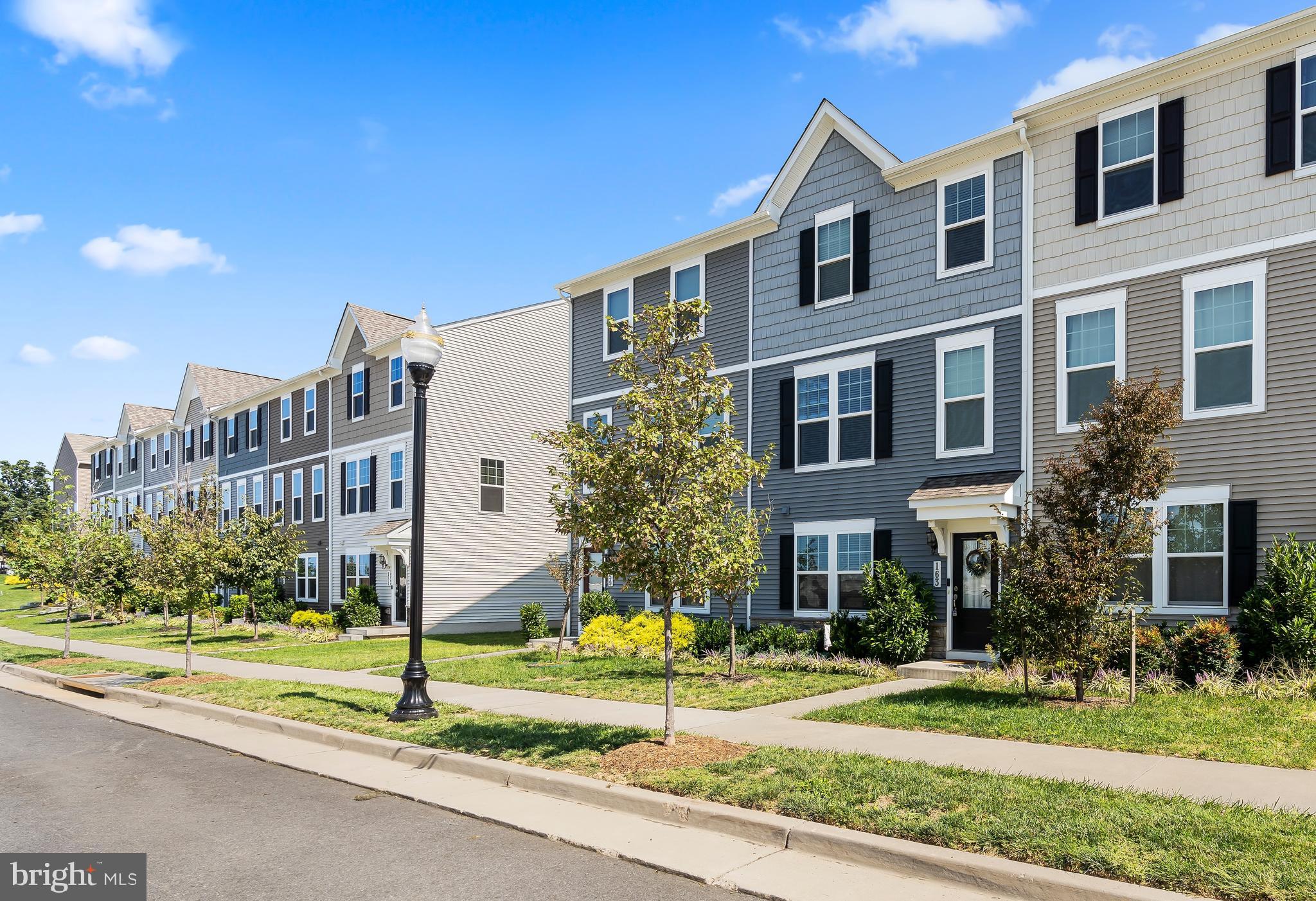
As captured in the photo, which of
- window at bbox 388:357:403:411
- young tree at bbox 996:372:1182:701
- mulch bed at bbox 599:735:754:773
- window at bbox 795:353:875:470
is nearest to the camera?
mulch bed at bbox 599:735:754:773

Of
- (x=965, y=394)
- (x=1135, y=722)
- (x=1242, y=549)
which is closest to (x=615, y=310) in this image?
(x=965, y=394)

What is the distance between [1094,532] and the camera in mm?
11391

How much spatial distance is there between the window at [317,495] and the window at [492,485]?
745 centimetres

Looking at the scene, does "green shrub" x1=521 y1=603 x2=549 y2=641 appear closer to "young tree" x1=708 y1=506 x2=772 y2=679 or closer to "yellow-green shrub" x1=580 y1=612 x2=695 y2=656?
"yellow-green shrub" x1=580 y1=612 x2=695 y2=656

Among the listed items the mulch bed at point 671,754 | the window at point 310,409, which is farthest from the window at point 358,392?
the mulch bed at point 671,754

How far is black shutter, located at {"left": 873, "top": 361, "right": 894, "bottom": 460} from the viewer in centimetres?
1766

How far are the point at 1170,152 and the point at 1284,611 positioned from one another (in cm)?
705

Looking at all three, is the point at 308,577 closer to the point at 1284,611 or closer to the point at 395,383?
the point at 395,383

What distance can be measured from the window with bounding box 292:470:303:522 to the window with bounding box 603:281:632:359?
17.7 m

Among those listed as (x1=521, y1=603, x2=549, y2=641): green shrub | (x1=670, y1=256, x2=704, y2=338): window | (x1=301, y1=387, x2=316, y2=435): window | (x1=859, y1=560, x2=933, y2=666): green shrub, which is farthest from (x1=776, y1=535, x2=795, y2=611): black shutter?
(x1=301, y1=387, x2=316, y2=435): window

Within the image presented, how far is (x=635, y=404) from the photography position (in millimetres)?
9469

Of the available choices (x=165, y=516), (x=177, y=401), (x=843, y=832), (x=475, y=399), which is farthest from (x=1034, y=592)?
(x=177, y=401)

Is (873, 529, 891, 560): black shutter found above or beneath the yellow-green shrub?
above

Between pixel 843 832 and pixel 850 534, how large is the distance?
12.0 metres
